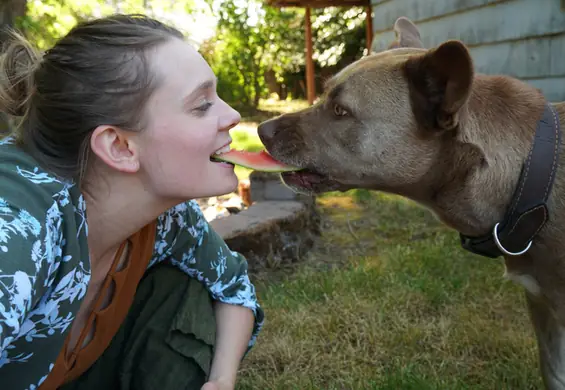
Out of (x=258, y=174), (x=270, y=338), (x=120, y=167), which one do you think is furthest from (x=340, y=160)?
(x=258, y=174)

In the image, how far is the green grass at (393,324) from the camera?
9.28ft

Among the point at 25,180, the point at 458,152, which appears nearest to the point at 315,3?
the point at 458,152

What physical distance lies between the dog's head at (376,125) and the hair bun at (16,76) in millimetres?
975

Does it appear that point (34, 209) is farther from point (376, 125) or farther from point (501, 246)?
point (501, 246)

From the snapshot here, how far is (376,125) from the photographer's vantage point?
2.37 m

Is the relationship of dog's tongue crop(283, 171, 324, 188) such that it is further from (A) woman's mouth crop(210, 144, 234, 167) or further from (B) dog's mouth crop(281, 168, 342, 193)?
(A) woman's mouth crop(210, 144, 234, 167)

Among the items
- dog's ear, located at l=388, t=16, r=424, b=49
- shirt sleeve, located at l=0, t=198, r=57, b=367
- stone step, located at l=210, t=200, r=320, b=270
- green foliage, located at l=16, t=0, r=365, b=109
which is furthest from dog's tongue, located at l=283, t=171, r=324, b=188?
green foliage, located at l=16, t=0, r=365, b=109

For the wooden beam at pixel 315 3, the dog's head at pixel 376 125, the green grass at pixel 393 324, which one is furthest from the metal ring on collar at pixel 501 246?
the wooden beam at pixel 315 3

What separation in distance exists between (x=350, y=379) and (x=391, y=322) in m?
0.63

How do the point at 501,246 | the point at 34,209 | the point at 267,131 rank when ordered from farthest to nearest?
the point at 267,131
the point at 501,246
the point at 34,209

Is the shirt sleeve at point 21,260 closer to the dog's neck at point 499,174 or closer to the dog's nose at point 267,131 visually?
the dog's nose at point 267,131

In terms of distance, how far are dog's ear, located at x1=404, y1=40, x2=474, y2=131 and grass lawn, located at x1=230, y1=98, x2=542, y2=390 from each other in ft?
3.85

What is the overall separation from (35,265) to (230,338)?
1.04 meters

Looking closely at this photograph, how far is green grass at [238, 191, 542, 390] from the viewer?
2828 mm
